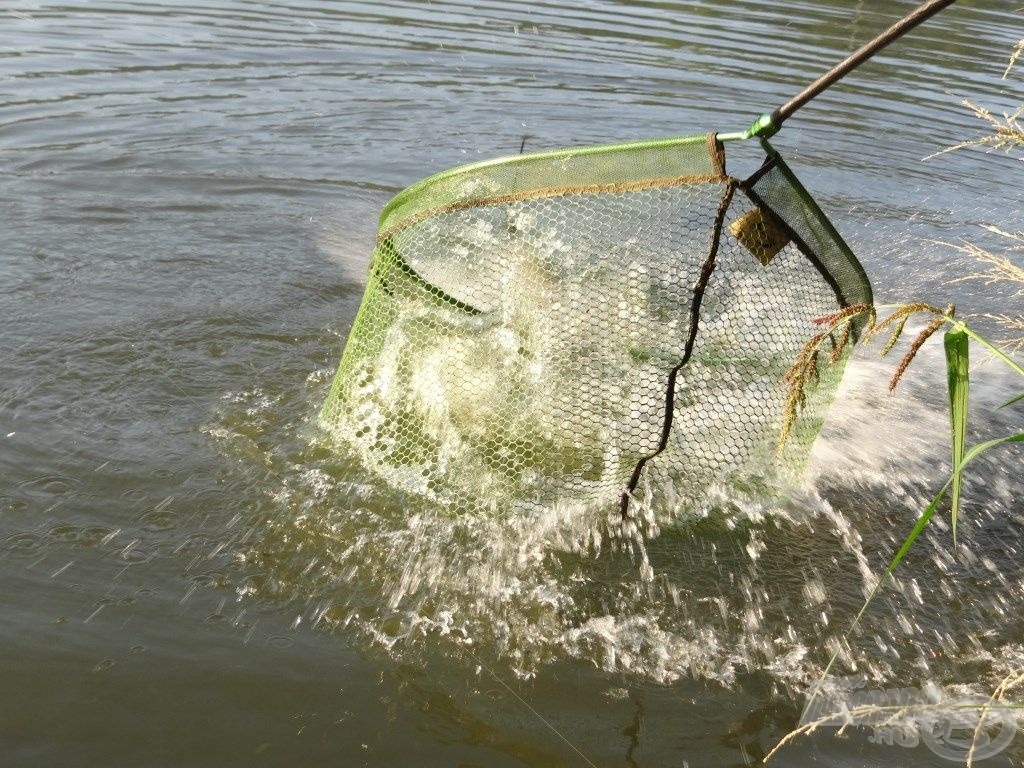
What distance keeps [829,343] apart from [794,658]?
1.04 m

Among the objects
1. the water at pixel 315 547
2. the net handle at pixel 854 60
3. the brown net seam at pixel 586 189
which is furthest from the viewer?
the brown net seam at pixel 586 189

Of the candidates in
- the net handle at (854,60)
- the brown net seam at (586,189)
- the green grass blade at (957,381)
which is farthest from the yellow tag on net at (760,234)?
the green grass blade at (957,381)

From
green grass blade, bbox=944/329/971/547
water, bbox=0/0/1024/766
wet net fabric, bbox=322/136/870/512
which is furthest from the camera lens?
wet net fabric, bbox=322/136/870/512

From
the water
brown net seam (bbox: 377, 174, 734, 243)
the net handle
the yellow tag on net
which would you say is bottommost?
the water

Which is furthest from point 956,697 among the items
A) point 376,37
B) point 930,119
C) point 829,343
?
point 376,37

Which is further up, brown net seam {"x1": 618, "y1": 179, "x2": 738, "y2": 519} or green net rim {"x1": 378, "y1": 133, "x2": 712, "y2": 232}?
green net rim {"x1": 378, "y1": 133, "x2": 712, "y2": 232}

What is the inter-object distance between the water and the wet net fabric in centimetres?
26

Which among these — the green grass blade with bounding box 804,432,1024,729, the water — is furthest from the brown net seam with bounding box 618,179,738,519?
the green grass blade with bounding box 804,432,1024,729

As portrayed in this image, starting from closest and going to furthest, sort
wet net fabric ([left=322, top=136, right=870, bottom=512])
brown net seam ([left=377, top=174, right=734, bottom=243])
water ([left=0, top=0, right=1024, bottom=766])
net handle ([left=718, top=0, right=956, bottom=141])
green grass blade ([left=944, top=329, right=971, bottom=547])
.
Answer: green grass blade ([left=944, top=329, right=971, bottom=547]) < net handle ([left=718, top=0, right=956, bottom=141]) < water ([left=0, top=0, right=1024, bottom=766]) < brown net seam ([left=377, top=174, right=734, bottom=243]) < wet net fabric ([left=322, top=136, right=870, bottom=512])

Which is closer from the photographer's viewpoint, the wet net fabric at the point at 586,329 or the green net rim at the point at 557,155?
the green net rim at the point at 557,155

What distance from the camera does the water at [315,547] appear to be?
106 inches

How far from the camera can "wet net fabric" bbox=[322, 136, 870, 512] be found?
2.98m

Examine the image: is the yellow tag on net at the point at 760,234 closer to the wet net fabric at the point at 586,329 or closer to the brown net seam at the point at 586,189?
the wet net fabric at the point at 586,329

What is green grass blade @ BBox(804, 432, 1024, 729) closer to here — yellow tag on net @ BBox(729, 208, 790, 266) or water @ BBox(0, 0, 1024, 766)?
water @ BBox(0, 0, 1024, 766)
